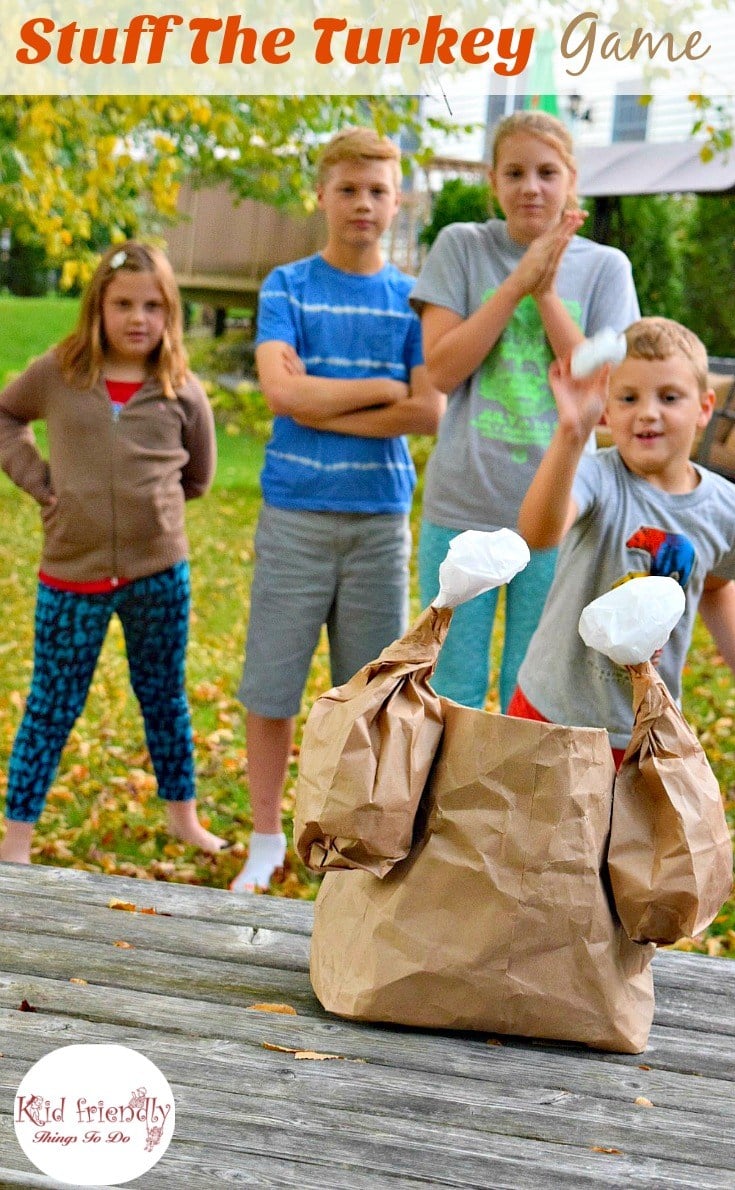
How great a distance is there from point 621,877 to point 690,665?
4738 mm

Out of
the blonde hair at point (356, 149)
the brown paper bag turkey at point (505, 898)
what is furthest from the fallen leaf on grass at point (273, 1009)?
the blonde hair at point (356, 149)

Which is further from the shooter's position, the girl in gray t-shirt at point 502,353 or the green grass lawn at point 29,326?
the green grass lawn at point 29,326

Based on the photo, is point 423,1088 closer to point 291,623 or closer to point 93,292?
point 291,623

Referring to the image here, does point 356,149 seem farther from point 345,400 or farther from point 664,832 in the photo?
point 664,832

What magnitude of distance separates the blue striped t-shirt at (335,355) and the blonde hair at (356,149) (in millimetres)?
217

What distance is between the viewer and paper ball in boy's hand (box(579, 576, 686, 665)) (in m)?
1.35

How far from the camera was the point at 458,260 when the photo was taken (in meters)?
2.63

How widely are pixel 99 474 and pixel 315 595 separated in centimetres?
→ 60

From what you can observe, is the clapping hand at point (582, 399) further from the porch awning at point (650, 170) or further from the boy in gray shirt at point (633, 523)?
the porch awning at point (650, 170)

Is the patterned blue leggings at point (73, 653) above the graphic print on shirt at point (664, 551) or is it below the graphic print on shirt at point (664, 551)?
below

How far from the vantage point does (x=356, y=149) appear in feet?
8.86

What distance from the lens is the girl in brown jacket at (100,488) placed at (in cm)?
296

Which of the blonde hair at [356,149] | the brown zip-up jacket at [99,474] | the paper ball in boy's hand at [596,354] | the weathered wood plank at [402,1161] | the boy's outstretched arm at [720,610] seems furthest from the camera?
the brown zip-up jacket at [99,474]

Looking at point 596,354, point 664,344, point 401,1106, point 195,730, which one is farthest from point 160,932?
point 195,730
